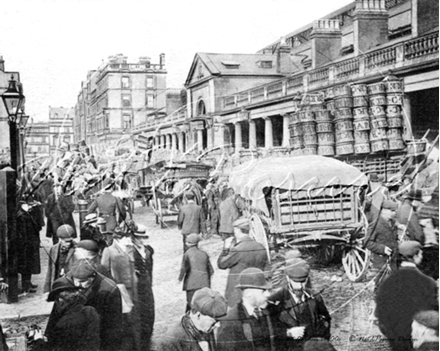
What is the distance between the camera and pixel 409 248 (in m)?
3.40

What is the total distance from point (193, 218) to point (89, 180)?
1098mm

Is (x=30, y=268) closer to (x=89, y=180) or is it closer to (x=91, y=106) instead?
(x=89, y=180)

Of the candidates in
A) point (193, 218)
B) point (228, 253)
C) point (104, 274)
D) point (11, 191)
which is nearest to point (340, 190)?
point (228, 253)

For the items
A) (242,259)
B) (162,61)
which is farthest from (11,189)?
(242,259)

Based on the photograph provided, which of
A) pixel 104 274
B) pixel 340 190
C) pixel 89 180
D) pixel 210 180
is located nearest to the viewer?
pixel 340 190

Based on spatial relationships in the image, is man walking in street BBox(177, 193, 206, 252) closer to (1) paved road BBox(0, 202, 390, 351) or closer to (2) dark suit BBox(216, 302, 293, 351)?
(1) paved road BBox(0, 202, 390, 351)

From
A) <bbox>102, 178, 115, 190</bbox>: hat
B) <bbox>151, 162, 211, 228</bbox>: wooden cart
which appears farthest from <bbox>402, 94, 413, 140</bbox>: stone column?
<bbox>102, 178, 115, 190</bbox>: hat

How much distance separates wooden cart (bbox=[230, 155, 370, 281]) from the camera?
11.8 feet

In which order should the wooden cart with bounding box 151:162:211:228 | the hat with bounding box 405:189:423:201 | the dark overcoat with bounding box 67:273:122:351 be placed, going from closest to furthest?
1. the hat with bounding box 405:189:423:201
2. the dark overcoat with bounding box 67:273:122:351
3. the wooden cart with bounding box 151:162:211:228

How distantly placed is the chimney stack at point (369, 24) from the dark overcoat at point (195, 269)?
2.16 meters

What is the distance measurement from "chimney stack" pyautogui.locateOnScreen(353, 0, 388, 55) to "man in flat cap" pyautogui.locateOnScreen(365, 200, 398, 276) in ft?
3.75

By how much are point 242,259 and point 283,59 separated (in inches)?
68.5

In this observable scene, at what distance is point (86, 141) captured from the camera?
15.4 feet

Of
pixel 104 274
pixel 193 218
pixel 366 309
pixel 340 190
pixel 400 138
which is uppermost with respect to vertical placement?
pixel 400 138
